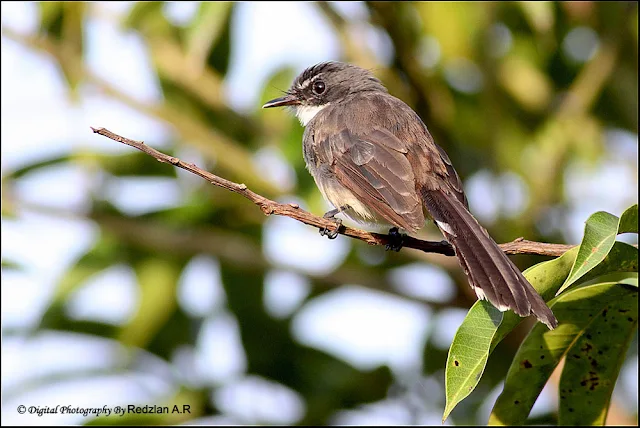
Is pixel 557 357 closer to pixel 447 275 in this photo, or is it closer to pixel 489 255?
pixel 489 255

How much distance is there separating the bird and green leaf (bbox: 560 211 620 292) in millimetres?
494

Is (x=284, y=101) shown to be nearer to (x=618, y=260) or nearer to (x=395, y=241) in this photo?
(x=395, y=241)

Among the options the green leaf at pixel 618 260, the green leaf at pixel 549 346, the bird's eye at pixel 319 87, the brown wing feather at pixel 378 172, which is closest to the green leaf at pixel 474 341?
the green leaf at pixel 618 260

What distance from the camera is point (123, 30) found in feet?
15.3

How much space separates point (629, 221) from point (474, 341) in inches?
25.6

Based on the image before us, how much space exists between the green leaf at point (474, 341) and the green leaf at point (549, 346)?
302mm

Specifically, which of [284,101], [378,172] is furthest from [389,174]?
[284,101]

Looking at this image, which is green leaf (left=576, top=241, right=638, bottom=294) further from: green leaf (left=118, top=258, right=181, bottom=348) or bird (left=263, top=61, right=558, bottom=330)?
green leaf (left=118, top=258, right=181, bottom=348)

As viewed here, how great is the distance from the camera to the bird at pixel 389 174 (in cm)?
336

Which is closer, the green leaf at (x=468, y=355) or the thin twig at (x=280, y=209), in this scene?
the green leaf at (x=468, y=355)

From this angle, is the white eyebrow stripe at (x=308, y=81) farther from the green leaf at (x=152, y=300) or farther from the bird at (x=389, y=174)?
the green leaf at (x=152, y=300)

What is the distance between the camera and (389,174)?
4125mm

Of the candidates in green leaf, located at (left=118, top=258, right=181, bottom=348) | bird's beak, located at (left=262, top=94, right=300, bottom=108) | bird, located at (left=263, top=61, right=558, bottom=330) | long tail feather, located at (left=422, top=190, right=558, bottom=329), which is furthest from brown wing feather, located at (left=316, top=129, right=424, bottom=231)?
green leaf, located at (left=118, top=258, right=181, bottom=348)

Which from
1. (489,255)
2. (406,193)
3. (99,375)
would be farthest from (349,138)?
(99,375)
